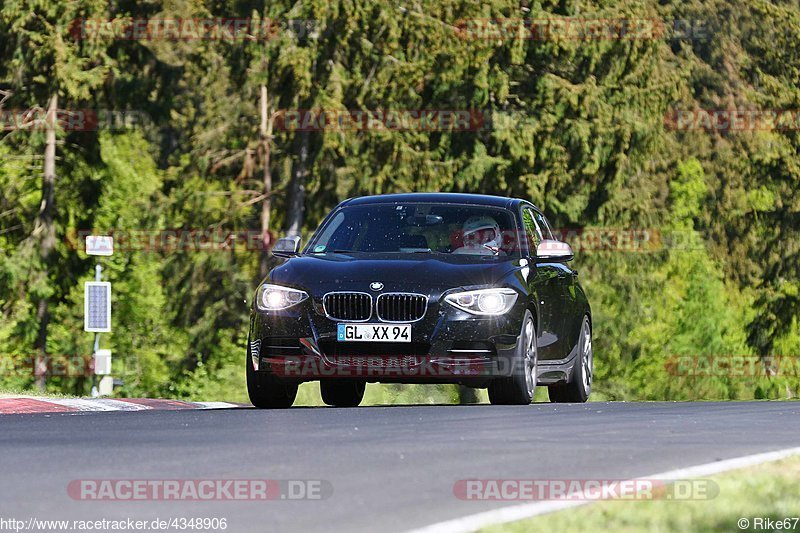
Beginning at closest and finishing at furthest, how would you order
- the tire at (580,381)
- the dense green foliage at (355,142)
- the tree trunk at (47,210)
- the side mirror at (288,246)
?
the side mirror at (288,246) → the tire at (580,381) → the dense green foliage at (355,142) → the tree trunk at (47,210)

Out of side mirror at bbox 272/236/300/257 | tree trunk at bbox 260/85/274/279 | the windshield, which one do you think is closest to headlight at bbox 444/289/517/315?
the windshield

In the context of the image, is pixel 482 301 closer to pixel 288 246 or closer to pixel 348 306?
pixel 348 306

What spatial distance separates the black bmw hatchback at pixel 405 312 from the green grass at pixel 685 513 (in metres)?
6.01

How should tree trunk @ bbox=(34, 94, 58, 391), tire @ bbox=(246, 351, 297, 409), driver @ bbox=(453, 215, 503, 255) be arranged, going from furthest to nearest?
tree trunk @ bbox=(34, 94, 58, 391)
driver @ bbox=(453, 215, 503, 255)
tire @ bbox=(246, 351, 297, 409)

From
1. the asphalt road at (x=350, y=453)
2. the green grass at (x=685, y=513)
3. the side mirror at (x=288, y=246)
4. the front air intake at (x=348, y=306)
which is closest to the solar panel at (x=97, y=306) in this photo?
the side mirror at (x=288, y=246)

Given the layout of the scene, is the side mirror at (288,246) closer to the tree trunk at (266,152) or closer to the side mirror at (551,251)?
the side mirror at (551,251)

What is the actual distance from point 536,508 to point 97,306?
26.4 meters

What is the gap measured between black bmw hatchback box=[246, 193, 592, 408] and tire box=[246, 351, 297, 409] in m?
0.01

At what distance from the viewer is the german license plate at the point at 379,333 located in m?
14.0

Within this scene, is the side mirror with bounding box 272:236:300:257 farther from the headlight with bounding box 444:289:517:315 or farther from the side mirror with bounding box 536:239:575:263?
the side mirror with bounding box 536:239:575:263

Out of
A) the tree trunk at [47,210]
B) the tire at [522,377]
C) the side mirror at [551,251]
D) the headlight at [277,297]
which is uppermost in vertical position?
the side mirror at [551,251]

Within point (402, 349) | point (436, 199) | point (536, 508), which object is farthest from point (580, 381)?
point (536, 508)

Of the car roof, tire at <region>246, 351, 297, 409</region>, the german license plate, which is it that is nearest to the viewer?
the german license plate

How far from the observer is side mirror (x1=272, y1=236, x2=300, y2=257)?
1508 cm
